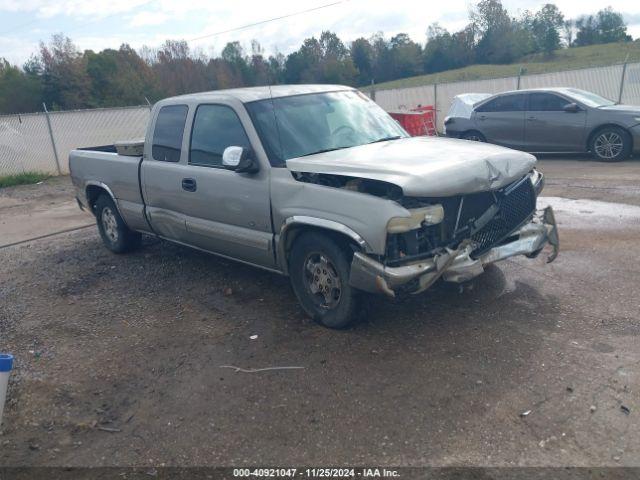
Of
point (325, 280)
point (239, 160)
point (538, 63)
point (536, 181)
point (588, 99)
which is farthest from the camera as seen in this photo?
point (538, 63)

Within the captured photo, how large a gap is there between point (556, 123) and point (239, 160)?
30.6 feet

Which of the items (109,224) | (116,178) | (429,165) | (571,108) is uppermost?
(429,165)

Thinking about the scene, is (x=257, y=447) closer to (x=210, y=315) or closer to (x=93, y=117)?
(x=210, y=315)

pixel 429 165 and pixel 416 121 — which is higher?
pixel 429 165

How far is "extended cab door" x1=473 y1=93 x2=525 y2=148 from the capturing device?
12.7 metres

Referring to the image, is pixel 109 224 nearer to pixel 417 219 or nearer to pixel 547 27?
pixel 417 219

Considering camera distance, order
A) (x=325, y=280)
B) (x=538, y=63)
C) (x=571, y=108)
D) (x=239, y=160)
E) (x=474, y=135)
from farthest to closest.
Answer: (x=538, y=63) < (x=474, y=135) < (x=571, y=108) < (x=239, y=160) < (x=325, y=280)

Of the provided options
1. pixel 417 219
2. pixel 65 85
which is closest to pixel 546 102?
pixel 417 219

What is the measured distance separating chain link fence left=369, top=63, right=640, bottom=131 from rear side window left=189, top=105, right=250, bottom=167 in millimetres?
14138

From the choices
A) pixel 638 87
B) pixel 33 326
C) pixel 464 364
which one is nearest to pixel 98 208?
pixel 33 326

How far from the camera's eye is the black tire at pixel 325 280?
436 cm

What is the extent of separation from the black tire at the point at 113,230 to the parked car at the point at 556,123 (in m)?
8.86

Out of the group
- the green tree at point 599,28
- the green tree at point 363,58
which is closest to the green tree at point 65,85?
the green tree at point 363,58

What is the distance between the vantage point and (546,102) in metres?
12.2
